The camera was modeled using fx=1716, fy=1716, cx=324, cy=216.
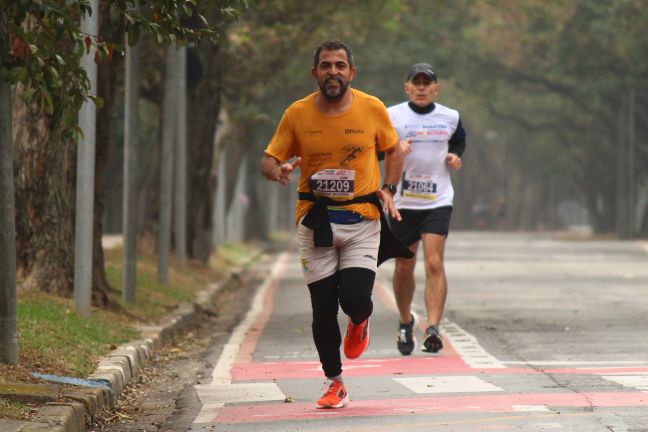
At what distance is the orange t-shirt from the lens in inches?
368

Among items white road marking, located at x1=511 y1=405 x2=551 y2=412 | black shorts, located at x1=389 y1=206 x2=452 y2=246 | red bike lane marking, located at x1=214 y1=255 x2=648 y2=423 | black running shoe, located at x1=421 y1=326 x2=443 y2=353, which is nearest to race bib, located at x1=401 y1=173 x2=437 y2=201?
black shorts, located at x1=389 y1=206 x2=452 y2=246

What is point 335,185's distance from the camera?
934 centimetres

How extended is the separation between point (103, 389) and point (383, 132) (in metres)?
2.26

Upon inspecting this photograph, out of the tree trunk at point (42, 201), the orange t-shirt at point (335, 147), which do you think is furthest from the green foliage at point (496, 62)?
the orange t-shirt at point (335, 147)

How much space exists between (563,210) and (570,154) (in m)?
82.3

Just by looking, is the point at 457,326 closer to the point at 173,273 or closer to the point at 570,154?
the point at 173,273

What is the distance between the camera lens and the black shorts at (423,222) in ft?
42.3

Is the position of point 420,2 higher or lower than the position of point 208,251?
higher

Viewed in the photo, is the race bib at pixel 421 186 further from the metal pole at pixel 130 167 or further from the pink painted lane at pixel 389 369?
the metal pole at pixel 130 167

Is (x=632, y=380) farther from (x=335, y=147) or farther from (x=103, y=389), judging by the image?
(x=103, y=389)

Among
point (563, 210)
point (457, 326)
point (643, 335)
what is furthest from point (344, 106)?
point (563, 210)

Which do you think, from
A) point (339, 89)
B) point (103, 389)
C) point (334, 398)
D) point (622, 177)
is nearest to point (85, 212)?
point (103, 389)

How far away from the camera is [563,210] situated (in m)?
151

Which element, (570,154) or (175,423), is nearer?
(175,423)
